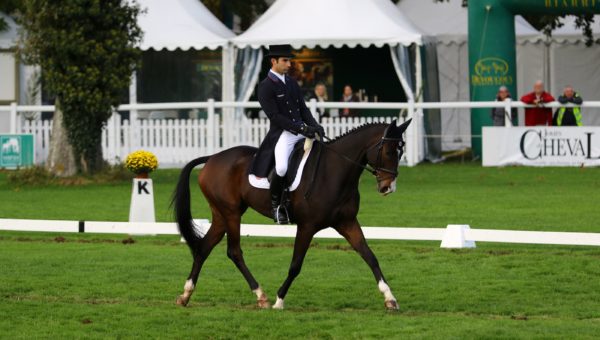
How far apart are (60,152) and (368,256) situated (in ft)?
52.5

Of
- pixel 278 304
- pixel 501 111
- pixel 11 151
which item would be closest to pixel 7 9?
pixel 11 151

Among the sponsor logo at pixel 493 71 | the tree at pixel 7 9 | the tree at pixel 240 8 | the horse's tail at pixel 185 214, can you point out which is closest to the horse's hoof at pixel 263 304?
the horse's tail at pixel 185 214

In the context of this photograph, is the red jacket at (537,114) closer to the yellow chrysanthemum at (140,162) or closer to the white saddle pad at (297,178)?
the yellow chrysanthemum at (140,162)

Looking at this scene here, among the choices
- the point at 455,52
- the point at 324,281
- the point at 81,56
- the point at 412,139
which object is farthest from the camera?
the point at 455,52

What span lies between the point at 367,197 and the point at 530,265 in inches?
348

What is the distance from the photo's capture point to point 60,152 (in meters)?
27.3

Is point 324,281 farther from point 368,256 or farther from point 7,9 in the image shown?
point 7,9

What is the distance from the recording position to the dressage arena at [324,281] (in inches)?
452

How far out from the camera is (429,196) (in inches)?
938

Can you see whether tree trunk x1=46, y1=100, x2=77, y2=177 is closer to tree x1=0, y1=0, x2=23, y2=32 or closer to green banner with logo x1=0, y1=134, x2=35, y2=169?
green banner with logo x1=0, y1=134, x2=35, y2=169

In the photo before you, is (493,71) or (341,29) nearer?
(493,71)

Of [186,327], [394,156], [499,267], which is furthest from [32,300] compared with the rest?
[499,267]

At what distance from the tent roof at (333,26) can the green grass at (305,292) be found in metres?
14.1

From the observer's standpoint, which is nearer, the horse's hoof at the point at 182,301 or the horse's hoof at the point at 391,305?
the horse's hoof at the point at 391,305
